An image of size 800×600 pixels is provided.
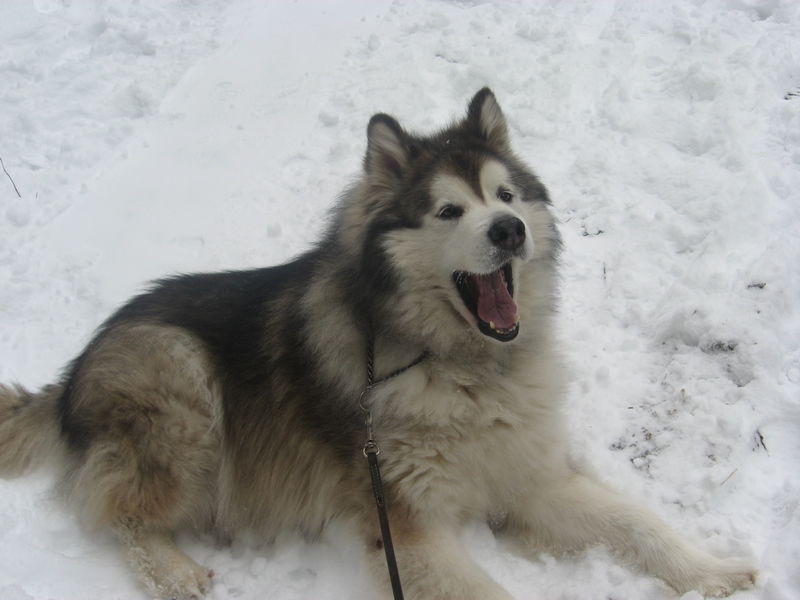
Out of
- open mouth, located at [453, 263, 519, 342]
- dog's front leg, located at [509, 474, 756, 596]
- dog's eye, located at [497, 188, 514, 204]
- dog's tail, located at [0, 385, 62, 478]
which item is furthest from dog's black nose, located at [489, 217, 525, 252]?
dog's tail, located at [0, 385, 62, 478]

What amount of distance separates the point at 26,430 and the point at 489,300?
2.70 m

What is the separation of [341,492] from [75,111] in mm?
5703

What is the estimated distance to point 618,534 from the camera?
295 centimetres

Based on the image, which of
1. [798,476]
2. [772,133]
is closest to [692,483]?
[798,476]

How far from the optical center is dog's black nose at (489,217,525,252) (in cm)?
266

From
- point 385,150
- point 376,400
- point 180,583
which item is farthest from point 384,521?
point 385,150

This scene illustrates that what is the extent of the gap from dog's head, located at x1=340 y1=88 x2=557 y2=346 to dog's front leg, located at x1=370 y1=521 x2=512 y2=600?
3.02 feet

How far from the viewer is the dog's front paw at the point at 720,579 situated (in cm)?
269

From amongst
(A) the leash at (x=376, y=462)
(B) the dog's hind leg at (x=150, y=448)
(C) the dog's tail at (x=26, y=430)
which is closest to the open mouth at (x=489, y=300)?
(A) the leash at (x=376, y=462)

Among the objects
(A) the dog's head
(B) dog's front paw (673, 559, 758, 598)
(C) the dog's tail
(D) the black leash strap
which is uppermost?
(A) the dog's head

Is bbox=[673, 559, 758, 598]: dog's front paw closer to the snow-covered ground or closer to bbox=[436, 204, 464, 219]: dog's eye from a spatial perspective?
the snow-covered ground

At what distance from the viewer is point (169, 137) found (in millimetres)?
6504

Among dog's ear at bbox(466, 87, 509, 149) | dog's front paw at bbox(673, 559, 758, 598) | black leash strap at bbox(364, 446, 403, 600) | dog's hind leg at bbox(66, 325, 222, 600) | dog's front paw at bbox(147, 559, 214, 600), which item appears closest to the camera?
black leash strap at bbox(364, 446, 403, 600)

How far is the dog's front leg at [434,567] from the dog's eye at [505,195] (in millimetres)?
1621
